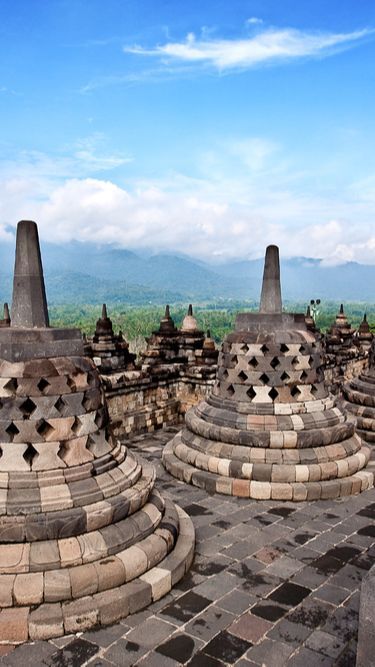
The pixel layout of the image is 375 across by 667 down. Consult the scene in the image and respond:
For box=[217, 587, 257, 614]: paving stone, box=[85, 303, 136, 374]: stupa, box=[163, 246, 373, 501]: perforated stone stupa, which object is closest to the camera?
box=[217, 587, 257, 614]: paving stone

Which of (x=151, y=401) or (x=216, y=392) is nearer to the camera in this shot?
(x=216, y=392)

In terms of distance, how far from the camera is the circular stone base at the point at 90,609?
4219 mm

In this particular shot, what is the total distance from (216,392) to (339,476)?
2452 millimetres

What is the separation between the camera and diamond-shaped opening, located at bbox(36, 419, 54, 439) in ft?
16.3

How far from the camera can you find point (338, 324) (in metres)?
24.9

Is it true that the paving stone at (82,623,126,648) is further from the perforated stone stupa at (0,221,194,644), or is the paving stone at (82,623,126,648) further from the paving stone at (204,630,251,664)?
the paving stone at (204,630,251,664)

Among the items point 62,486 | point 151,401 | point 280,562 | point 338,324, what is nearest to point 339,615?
point 280,562

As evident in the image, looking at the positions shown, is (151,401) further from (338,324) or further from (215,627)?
(338,324)

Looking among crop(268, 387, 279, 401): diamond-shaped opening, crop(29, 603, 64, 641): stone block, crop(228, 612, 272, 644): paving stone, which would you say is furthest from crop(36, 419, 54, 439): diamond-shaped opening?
crop(268, 387, 279, 401): diamond-shaped opening

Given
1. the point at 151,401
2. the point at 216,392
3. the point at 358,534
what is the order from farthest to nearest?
the point at 151,401
the point at 216,392
the point at 358,534

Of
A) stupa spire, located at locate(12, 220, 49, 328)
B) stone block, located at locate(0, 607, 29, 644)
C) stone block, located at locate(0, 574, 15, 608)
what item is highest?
stupa spire, located at locate(12, 220, 49, 328)

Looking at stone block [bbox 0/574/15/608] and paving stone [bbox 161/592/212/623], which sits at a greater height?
stone block [bbox 0/574/15/608]

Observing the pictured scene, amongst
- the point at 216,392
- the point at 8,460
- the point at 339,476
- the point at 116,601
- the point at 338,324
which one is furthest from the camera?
the point at 338,324

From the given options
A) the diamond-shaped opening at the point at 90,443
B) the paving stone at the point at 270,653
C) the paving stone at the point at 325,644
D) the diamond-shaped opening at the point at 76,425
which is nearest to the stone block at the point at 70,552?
the diamond-shaped opening at the point at 90,443
